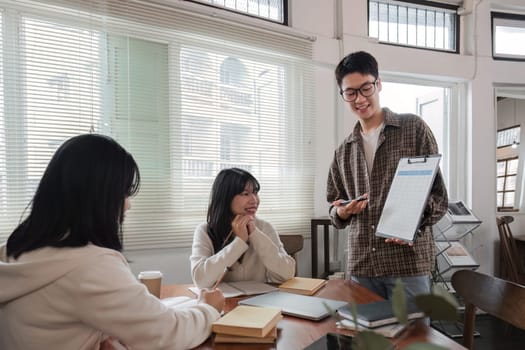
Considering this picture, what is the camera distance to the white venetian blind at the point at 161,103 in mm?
2100

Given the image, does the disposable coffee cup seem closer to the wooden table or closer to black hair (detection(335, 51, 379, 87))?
black hair (detection(335, 51, 379, 87))

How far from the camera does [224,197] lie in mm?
1939

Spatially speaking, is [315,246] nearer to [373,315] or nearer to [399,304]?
[373,315]

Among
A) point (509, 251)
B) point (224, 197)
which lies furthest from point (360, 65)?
point (509, 251)

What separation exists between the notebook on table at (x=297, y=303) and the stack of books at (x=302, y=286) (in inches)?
2.6

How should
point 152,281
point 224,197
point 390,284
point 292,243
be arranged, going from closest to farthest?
point 152,281 → point 390,284 → point 224,197 → point 292,243

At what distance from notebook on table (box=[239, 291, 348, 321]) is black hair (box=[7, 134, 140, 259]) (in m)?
0.56

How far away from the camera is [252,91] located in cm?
284

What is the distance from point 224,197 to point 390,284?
2.99ft

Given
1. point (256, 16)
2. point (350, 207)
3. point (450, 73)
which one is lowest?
point (350, 207)

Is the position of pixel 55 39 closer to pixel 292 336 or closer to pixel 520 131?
pixel 292 336

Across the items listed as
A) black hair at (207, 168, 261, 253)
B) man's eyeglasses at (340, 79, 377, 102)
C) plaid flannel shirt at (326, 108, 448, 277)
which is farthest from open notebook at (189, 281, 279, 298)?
man's eyeglasses at (340, 79, 377, 102)

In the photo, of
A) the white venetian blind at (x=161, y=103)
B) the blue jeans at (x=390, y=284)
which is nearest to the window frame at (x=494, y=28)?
the white venetian blind at (x=161, y=103)

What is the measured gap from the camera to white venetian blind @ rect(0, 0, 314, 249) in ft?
6.89
